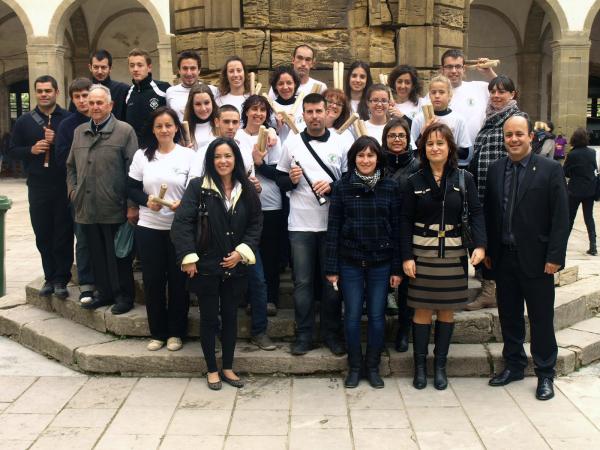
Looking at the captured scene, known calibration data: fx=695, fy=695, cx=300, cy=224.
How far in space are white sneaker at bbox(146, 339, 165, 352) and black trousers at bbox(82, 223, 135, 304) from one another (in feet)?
1.79

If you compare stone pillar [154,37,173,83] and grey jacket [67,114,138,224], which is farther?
stone pillar [154,37,173,83]

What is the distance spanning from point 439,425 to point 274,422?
0.95 m

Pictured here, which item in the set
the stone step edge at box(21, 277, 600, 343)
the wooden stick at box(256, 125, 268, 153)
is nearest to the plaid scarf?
the stone step edge at box(21, 277, 600, 343)

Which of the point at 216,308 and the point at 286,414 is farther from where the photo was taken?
the point at 216,308

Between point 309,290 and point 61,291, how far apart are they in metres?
2.32

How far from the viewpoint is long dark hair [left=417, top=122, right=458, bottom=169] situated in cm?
431

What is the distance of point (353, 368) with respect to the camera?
4.58 metres

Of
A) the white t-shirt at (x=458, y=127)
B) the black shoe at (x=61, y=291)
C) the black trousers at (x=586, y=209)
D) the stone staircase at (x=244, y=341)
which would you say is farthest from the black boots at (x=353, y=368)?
the black trousers at (x=586, y=209)

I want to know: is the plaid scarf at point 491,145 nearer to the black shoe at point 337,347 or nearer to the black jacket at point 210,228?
the black shoe at point 337,347

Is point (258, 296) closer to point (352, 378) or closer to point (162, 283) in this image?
point (162, 283)

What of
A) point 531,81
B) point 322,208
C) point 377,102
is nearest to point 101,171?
point 322,208

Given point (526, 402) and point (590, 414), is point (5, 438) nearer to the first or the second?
point (526, 402)

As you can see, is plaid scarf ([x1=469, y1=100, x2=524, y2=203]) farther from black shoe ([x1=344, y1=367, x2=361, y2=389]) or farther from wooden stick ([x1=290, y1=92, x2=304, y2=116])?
black shoe ([x1=344, y1=367, x2=361, y2=389])

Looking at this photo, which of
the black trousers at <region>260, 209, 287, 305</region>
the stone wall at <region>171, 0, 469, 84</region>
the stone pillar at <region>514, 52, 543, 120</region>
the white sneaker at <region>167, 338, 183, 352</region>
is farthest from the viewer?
the stone pillar at <region>514, 52, 543, 120</region>
